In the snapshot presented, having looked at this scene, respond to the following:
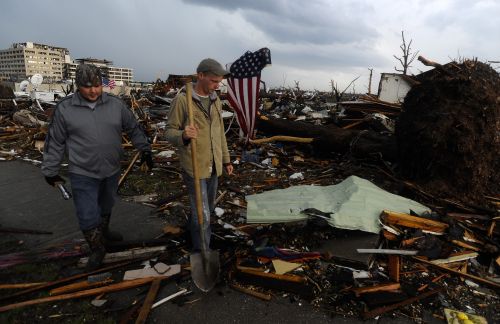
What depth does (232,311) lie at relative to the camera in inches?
122

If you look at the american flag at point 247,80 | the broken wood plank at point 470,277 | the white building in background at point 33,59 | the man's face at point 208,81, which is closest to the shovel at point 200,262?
the man's face at point 208,81

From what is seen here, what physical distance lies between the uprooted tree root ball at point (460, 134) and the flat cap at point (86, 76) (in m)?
5.58

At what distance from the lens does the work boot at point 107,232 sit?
4118 mm

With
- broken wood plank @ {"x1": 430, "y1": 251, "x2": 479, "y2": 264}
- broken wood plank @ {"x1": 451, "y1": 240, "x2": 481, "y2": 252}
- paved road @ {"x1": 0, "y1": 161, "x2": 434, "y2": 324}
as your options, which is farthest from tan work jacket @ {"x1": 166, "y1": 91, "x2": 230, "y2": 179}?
broken wood plank @ {"x1": 451, "y1": 240, "x2": 481, "y2": 252}

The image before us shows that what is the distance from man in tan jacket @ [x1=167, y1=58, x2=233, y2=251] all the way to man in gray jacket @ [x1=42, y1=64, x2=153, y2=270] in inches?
29.3

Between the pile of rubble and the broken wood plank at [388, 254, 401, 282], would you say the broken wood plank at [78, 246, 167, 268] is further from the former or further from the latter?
the broken wood plank at [388, 254, 401, 282]

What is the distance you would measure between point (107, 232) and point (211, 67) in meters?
2.72

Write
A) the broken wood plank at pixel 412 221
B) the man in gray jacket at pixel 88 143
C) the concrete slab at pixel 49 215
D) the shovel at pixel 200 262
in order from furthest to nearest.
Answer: the concrete slab at pixel 49 215 < the broken wood plank at pixel 412 221 < the man in gray jacket at pixel 88 143 < the shovel at pixel 200 262

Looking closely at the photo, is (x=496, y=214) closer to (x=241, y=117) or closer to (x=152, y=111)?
(x=241, y=117)

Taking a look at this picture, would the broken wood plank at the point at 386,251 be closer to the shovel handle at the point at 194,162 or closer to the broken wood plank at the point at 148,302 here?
the shovel handle at the point at 194,162

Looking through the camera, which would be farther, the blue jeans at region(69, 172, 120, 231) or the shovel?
the blue jeans at region(69, 172, 120, 231)

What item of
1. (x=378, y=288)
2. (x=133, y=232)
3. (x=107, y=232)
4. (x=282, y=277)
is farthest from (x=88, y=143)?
(x=378, y=288)

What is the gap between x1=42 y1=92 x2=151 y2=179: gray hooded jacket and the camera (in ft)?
11.1

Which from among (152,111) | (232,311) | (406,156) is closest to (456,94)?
(406,156)
